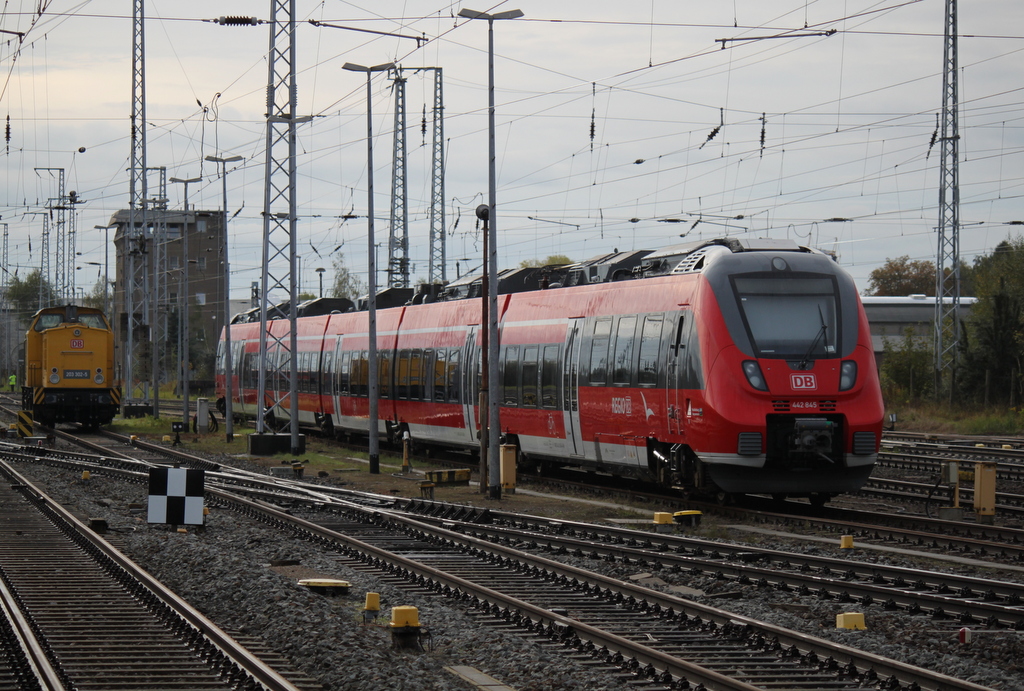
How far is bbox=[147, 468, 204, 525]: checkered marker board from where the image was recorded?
604 inches

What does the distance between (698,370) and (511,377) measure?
24.8ft

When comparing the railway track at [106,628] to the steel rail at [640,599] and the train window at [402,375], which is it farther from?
the train window at [402,375]

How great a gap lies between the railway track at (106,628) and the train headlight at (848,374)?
393 inches

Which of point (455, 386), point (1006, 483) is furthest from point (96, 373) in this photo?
point (1006, 483)

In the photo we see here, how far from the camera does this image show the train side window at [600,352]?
66.2 ft

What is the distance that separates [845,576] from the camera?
37.4 ft

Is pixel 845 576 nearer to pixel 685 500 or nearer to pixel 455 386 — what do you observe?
pixel 685 500

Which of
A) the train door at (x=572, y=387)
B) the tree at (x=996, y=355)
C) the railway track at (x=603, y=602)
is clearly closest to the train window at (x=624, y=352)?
the train door at (x=572, y=387)

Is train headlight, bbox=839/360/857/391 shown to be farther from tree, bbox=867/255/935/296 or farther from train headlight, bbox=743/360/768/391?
tree, bbox=867/255/935/296

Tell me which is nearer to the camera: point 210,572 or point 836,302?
point 210,572

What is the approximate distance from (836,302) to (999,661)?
9.42m

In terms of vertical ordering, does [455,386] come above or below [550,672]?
above

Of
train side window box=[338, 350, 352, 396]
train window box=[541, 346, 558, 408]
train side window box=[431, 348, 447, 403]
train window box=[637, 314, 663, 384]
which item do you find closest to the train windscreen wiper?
train window box=[637, 314, 663, 384]

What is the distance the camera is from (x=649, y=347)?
1862 centimetres
